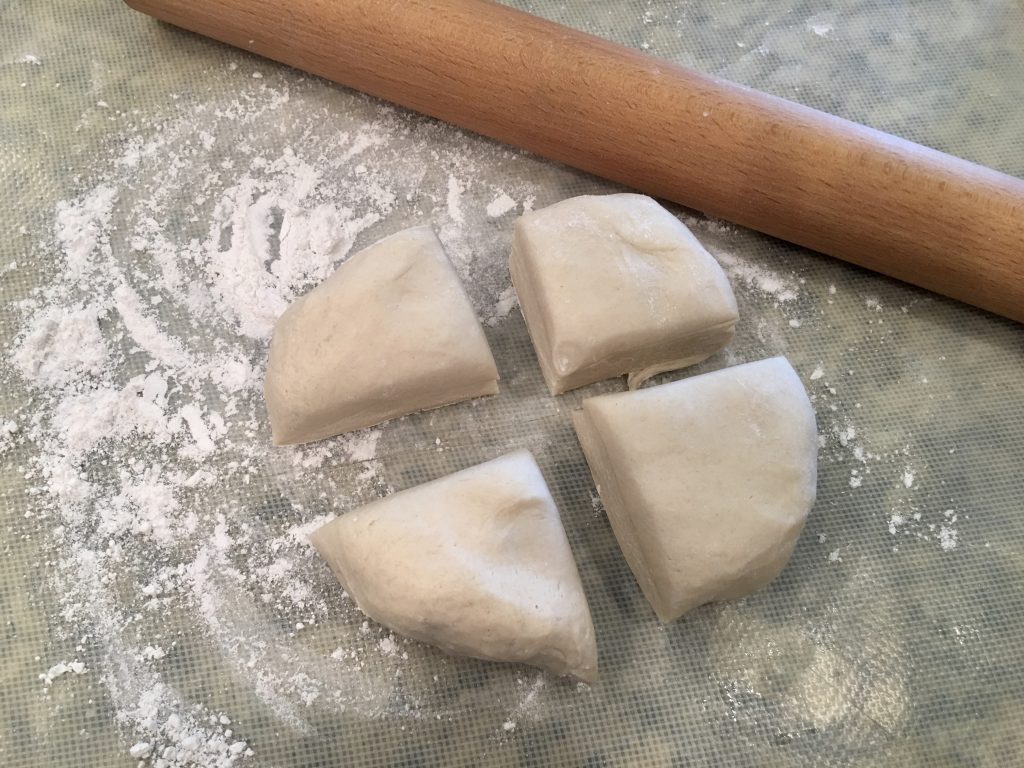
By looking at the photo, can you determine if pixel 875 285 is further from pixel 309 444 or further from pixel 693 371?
pixel 309 444

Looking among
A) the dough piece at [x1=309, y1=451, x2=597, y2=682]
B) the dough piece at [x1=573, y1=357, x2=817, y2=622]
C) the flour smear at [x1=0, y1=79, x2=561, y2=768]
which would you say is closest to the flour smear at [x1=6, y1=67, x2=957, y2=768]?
the flour smear at [x1=0, y1=79, x2=561, y2=768]

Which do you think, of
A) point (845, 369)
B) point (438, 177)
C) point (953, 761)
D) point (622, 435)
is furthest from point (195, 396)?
point (953, 761)

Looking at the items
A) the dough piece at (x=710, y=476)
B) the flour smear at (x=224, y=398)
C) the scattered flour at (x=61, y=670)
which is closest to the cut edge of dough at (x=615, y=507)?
the dough piece at (x=710, y=476)

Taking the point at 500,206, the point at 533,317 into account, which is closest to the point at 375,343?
the point at 533,317

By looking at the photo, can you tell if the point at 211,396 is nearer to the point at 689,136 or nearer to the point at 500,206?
the point at 500,206

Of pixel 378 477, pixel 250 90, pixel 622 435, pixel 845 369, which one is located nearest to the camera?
pixel 622 435

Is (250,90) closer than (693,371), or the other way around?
(693,371)

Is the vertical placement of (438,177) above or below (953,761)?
above

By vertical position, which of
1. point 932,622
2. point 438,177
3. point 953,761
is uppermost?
point 438,177
